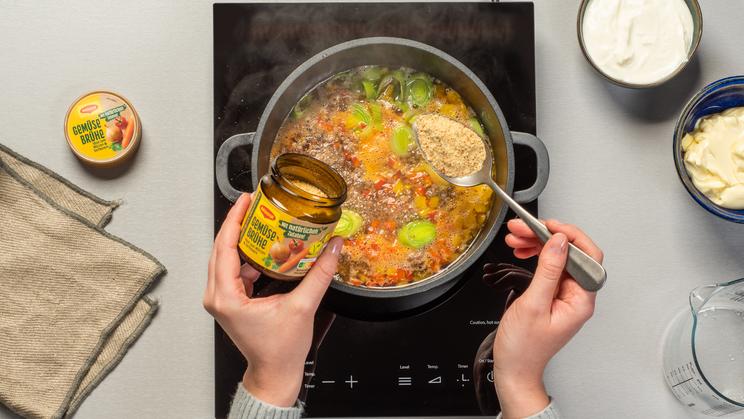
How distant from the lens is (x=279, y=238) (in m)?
0.98

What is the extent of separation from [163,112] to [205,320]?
0.43 m

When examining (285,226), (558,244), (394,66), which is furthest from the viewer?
(394,66)

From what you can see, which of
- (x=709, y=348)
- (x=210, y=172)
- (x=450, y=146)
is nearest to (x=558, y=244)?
(x=450, y=146)

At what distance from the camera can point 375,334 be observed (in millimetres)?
1318

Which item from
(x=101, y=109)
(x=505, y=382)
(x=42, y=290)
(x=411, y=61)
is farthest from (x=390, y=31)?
(x=42, y=290)

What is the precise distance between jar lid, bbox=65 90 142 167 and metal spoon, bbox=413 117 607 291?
0.57 meters

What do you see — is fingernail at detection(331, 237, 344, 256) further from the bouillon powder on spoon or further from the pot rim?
the bouillon powder on spoon

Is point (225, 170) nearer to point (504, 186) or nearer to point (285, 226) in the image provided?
point (285, 226)

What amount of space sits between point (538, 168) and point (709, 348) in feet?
1.78

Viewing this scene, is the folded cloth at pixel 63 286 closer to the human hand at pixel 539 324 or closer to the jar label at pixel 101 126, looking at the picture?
the jar label at pixel 101 126

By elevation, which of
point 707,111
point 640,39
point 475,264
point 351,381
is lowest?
point 351,381

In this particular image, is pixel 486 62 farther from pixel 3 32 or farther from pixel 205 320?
pixel 3 32

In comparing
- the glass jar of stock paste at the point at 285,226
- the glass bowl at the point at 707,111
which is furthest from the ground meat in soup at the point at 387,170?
the glass bowl at the point at 707,111

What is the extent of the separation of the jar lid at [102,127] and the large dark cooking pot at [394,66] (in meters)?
0.27
